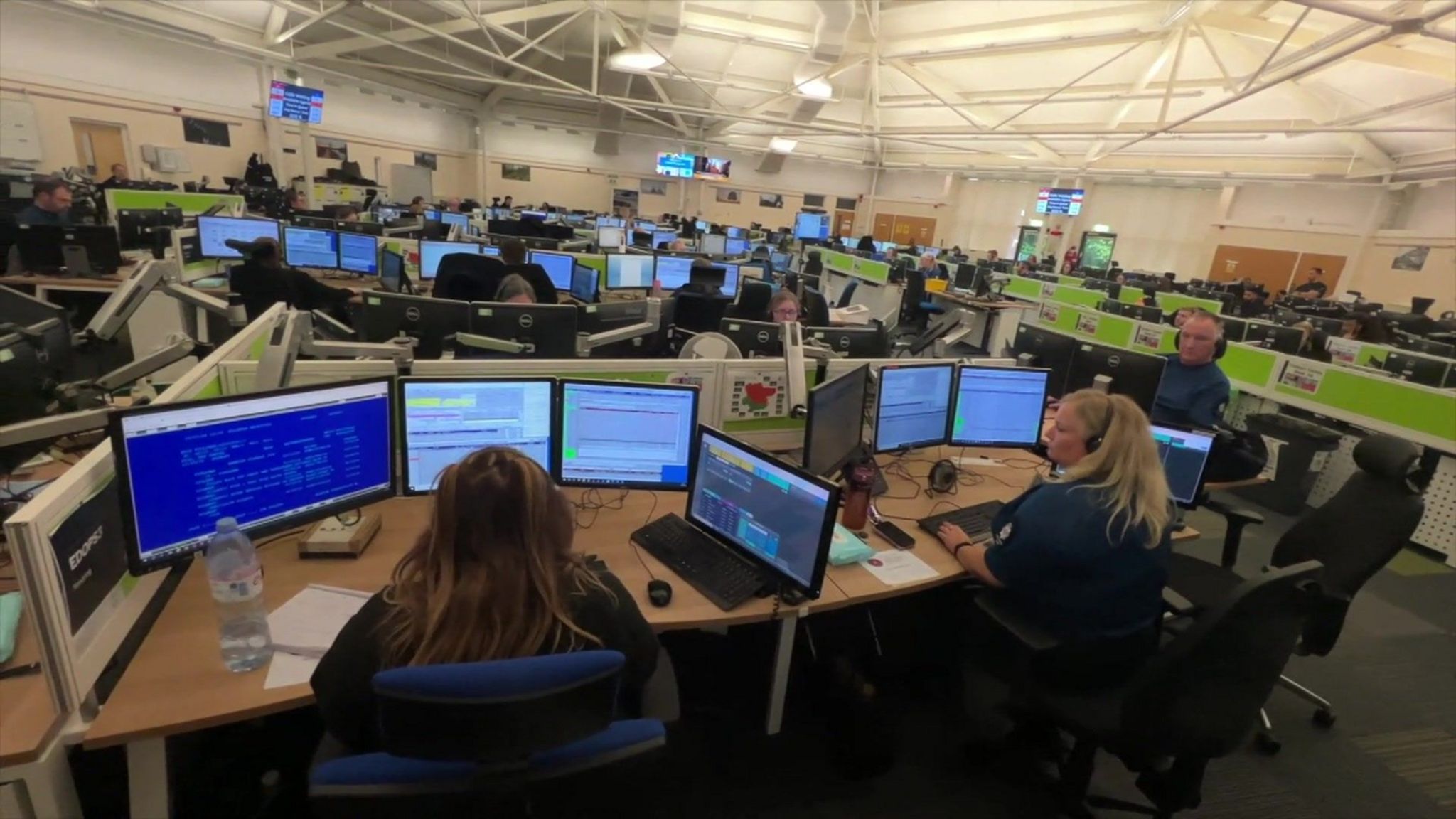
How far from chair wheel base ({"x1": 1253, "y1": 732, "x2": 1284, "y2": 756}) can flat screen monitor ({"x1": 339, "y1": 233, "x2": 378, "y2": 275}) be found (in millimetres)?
6938

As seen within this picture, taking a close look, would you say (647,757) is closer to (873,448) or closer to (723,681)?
(723,681)

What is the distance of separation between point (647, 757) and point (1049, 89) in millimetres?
13369

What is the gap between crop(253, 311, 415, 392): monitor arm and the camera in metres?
1.79

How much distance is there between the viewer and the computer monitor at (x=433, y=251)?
19.4ft

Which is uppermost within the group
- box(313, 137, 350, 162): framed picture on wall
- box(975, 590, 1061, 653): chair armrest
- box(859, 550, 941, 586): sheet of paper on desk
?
box(313, 137, 350, 162): framed picture on wall

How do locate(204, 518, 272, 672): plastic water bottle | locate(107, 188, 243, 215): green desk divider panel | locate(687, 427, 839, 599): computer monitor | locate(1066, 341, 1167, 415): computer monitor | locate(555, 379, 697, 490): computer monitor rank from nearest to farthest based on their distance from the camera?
locate(204, 518, 272, 672): plastic water bottle
locate(687, 427, 839, 599): computer monitor
locate(555, 379, 697, 490): computer monitor
locate(1066, 341, 1167, 415): computer monitor
locate(107, 188, 243, 215): green desk divider panel

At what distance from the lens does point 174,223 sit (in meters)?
6.43

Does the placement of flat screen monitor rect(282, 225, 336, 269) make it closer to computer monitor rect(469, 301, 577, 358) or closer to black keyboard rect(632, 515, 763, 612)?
computer monitor rect(469, 301, 577, 358)

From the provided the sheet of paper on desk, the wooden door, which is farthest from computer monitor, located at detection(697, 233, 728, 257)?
the sheet of paper on desk

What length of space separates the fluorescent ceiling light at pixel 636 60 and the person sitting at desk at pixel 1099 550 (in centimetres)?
1116

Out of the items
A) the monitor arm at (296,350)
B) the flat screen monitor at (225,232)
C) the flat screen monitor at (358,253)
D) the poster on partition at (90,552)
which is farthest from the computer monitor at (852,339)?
the flat screen monitor at (225,232)

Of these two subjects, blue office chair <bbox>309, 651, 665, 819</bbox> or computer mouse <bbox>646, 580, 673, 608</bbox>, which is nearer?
blue office chair <bbox>309, 651, 665, 819</bbox>

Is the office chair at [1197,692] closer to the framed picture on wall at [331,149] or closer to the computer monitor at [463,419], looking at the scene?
the computer monitor at [463,419]

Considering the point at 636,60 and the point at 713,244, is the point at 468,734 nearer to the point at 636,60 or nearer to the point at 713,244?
the point at 713,244
